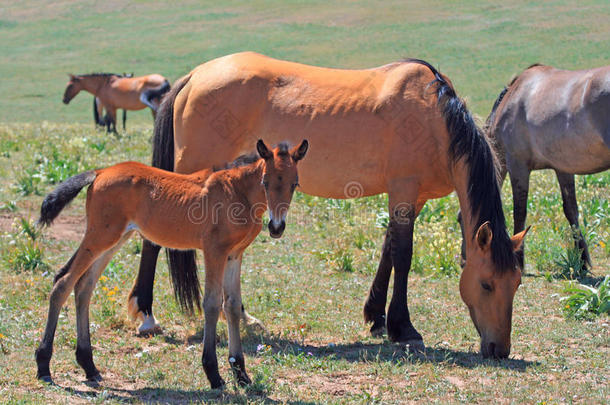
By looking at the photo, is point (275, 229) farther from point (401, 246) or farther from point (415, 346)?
point (415, 346)

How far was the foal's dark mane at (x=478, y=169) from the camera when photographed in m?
6.02

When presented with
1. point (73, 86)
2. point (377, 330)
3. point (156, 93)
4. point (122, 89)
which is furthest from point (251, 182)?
point (73, 86)

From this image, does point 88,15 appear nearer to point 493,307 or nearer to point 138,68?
point 138,68

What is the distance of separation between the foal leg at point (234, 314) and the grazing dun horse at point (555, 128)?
191 inches

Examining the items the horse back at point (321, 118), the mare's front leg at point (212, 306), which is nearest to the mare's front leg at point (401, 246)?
the horse back at point (321, 118)

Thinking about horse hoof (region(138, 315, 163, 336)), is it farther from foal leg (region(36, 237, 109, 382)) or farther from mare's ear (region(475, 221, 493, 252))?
mare's ear (region(475, 221, 493, 252))

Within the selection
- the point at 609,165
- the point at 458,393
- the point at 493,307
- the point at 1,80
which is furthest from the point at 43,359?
the point at 1,80

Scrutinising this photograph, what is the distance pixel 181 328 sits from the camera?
704 cm

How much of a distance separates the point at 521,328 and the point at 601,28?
43.2 metres

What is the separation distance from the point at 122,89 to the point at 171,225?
1993 cm

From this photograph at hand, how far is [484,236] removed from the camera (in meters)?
6.05

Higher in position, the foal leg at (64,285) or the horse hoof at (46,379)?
the foal leg at (64,285)

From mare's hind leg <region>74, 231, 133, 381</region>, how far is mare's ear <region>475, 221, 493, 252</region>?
9.23 feet

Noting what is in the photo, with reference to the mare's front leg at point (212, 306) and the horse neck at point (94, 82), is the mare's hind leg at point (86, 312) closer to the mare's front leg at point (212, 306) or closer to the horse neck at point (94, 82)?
the mare's front leg at point (212, 306)
